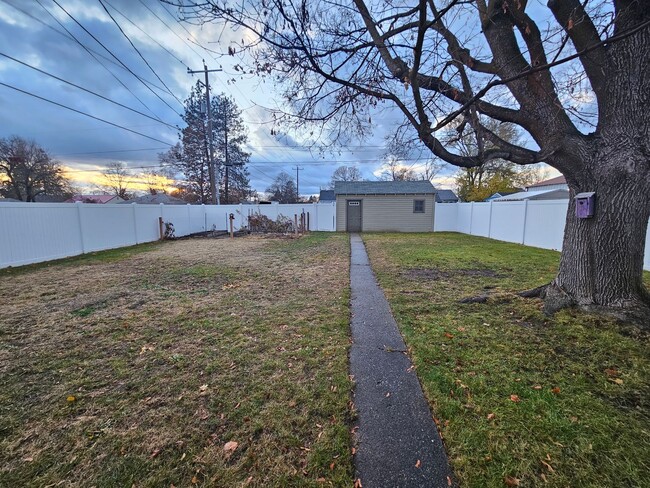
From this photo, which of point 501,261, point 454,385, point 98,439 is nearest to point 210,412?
point 98,439

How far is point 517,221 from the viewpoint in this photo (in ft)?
34.7

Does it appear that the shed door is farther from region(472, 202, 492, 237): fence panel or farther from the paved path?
the paved path

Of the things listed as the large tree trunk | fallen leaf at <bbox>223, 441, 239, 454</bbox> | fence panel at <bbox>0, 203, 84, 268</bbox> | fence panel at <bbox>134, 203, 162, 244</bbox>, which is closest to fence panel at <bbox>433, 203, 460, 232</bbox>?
the large tree trunk

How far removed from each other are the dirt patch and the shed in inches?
442

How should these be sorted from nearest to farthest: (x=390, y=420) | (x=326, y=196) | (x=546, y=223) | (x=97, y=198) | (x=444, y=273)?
(x=390, y=420) → (x=444, y=273) → (x=546, y=223) → (x=326, y=196) → (x=97, y=198)

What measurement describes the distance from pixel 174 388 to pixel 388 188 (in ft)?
54.3

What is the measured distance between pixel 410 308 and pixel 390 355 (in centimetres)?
131

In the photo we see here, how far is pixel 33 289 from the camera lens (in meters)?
4.71

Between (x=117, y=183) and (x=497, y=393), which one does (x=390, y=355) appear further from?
(x=117, y=183)

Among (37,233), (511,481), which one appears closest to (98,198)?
(37,233)

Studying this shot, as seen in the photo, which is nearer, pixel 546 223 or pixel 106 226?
pixel 546 223

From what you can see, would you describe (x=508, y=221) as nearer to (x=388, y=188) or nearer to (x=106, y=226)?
(x=388, y=188)

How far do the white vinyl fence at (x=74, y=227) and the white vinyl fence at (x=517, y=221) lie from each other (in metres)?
13.6

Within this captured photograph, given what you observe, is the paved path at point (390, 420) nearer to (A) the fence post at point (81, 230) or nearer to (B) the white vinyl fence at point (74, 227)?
(B) the white vinyl fence at point (74, 227)
